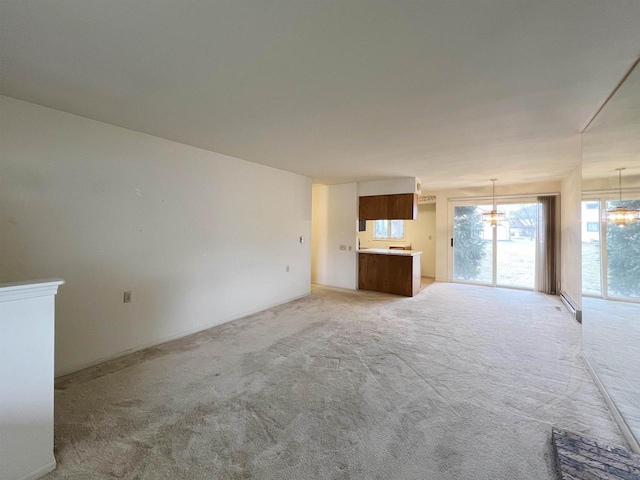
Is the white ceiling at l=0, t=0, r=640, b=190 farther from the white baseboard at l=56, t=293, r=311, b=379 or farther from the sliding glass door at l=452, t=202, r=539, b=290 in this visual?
the sliding glass door at l=452, t=202, r=539, b=290

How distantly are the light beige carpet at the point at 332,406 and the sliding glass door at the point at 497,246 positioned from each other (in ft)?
10.4

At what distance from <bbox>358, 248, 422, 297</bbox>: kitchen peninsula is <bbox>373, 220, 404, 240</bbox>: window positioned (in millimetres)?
2683

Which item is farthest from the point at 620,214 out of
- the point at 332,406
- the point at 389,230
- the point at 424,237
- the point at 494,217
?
the point at 389,230

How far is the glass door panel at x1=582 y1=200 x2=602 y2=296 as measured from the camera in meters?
2.65

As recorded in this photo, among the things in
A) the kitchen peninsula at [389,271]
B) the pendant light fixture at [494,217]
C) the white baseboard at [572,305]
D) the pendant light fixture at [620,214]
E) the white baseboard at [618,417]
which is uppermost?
the pendant light fixture at [494,217]

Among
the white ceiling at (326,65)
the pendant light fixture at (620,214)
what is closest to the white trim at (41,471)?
the white ceiling at (326,65)

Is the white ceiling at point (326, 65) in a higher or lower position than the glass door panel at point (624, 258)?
higher

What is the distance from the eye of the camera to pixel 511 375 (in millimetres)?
2590

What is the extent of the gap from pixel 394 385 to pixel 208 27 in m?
3.03

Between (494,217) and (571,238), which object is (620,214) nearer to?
(571,238)

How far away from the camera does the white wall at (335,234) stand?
20.9 feet

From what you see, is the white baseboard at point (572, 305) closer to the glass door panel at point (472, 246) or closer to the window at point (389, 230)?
the glass door panel at point (472, 246)

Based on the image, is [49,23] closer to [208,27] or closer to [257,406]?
[208,27]

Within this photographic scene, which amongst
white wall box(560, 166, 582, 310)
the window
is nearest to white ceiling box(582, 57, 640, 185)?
white wall box(560, 166, 582, 310)
